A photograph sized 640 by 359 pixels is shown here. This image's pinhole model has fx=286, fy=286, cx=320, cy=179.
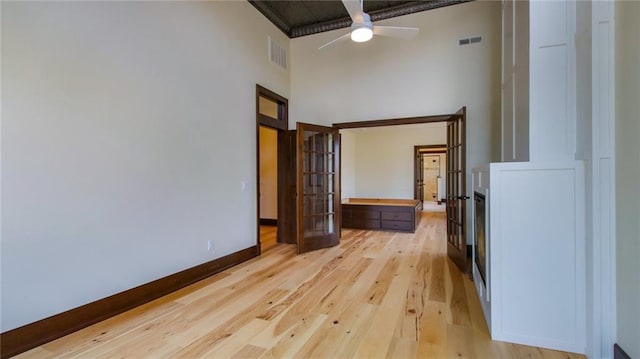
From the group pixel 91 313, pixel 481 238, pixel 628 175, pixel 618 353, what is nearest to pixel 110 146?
pixel 91 313

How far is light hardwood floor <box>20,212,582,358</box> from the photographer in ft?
6.40

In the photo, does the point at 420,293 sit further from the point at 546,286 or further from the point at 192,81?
the point at 192,81

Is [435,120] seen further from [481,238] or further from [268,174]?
[268,174]

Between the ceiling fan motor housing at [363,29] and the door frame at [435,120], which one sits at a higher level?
the ceiling fan motor housing at [363,29]

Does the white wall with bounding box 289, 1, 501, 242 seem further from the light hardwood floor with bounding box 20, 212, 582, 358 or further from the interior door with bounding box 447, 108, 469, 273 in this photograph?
the light hardwood floor with bounding box 20, 212, 582, 358

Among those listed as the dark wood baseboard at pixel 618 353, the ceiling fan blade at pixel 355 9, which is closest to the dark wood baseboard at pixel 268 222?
the ceiling fan blade at pixel 355 9

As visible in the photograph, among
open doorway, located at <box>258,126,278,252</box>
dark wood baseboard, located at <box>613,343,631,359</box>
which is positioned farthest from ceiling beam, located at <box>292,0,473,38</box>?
dark wood baseboard, located at <box>613,343,631,359</box>

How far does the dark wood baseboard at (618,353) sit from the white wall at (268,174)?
586 centimetres

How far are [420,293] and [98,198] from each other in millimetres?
3053

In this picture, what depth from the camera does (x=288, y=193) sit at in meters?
4.95

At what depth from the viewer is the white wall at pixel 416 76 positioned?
397cm

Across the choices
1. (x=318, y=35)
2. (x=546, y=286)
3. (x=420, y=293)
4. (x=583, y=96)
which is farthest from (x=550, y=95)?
(x=318, y=35)

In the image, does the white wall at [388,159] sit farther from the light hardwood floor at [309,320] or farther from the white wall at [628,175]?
the white wall at [628,175]

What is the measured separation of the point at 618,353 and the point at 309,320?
196 centimetres
